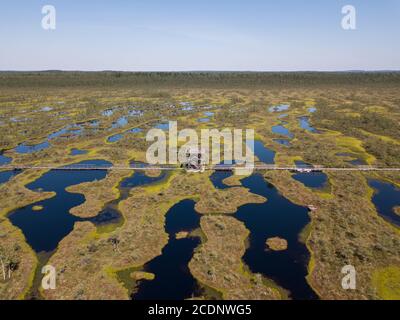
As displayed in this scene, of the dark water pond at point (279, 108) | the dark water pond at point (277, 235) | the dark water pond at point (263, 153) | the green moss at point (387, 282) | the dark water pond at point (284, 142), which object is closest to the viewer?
the green moss at point (387, 282)

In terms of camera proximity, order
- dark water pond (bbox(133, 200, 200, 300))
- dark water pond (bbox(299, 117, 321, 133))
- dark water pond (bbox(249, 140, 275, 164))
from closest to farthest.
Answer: dark water pond (bbox(133, 200, 200, 300)), dark water pond (bbox(249, 140, 275, 164)), dark water pond (bbox(299, 117, 321, 133))

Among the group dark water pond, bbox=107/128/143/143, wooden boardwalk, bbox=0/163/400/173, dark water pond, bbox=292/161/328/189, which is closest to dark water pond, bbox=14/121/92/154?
dark water pond, bbox=107/128/143/143

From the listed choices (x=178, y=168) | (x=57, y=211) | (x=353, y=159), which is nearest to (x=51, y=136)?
(x=178, y=168)

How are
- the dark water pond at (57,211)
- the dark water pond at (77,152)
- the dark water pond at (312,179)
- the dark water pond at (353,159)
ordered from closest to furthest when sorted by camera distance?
the dark water pond at (57,211) < the dark water pond at (312,179) < the dark water pond at (353,159) < the dark water pond at (77,152)

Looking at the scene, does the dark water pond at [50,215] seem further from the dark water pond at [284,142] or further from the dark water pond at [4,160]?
the dark water pond at [284,142]

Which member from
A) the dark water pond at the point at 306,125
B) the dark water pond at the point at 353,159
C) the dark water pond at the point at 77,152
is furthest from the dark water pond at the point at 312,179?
the dark water pond at the point at 77,152

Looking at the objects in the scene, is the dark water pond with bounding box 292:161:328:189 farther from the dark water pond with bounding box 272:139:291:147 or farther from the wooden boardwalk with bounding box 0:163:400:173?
the dark water pond with bounding box 272:139:291:147

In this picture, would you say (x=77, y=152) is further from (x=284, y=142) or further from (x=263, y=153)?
(x=284, y=142)

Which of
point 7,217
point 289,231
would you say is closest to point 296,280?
point 289,231
